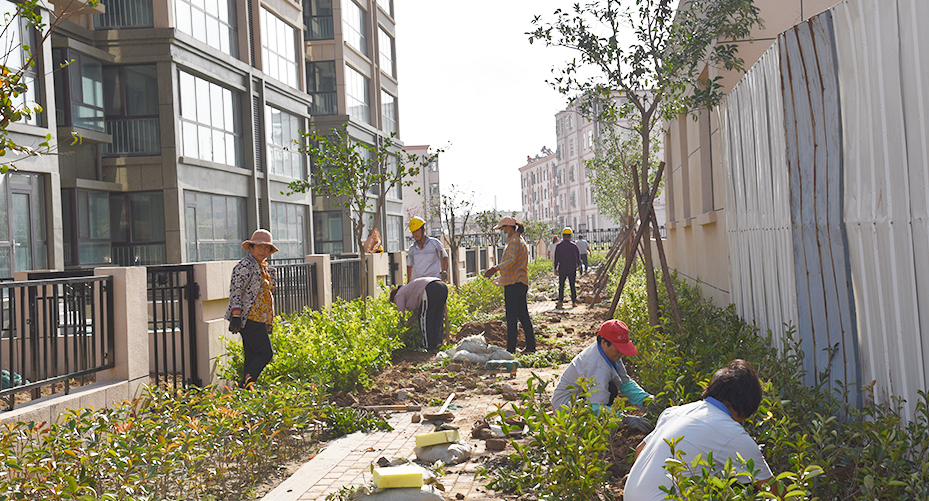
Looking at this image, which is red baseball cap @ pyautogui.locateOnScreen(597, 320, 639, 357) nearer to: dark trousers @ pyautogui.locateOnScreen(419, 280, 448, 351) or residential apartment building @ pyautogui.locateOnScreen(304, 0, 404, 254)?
dark trousers @ pyautogui.locateOnScreen(419, 280, 448, 351)

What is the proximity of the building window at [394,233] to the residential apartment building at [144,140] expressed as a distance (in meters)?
13.0

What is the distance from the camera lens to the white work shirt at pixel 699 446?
3.25 meters

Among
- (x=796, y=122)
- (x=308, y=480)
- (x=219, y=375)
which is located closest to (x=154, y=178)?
(x=219, y=375)

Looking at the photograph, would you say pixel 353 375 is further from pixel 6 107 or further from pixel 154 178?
pixel 154 178

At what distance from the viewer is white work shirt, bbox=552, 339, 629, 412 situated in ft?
17.3

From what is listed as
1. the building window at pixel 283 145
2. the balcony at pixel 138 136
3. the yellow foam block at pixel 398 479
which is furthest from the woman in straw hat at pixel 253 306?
the building window at pixel 283 145

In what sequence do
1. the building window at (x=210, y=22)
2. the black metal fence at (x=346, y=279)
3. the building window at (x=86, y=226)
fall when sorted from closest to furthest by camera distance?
1. the black metal fence at (x=346, y=279)
2. the building window at (x=86, y=226)
3. the building window at (x=210, y=22)

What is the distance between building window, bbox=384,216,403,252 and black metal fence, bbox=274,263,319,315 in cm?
2340

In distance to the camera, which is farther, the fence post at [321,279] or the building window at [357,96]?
the building window at [357,96]

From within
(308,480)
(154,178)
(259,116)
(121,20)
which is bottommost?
(308,480)

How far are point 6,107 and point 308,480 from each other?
10.0ft

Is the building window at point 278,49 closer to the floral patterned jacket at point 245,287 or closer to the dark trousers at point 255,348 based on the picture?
the floral patterned jacket at point 245,287

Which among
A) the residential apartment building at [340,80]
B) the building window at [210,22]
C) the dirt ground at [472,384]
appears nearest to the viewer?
the dirt ground at [472,384]

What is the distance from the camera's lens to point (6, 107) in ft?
13.6
